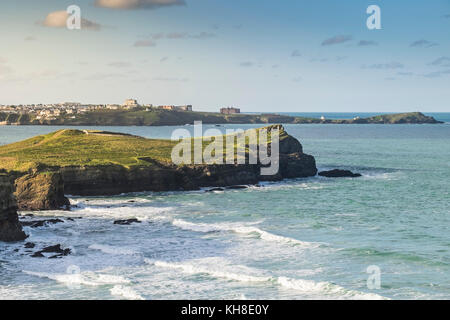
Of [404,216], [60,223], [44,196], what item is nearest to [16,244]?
[60,223]

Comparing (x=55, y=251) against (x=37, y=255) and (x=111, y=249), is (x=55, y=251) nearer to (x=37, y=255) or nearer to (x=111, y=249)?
(x=37, y=255)

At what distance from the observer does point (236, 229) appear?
43250mm

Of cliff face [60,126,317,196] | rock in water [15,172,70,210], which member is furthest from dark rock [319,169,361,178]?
rock in water [15,172,70,210]

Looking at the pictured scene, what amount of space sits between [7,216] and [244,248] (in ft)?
54.0

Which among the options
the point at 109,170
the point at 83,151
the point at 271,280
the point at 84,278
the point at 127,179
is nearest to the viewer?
the point at 271,280

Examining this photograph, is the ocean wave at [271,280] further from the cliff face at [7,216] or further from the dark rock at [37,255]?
the cliff face at [7,216]

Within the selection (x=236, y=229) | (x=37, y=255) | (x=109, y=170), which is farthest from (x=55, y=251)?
(x=109, y=170)

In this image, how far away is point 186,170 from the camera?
69500 mm

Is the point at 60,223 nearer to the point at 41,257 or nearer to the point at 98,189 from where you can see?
the point at 41,257

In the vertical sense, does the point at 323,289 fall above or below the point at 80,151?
below

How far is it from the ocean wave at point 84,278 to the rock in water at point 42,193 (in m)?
22.1

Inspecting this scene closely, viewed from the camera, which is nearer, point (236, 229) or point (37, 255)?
point (37, 255)

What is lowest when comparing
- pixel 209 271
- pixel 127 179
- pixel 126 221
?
pixel 209 271

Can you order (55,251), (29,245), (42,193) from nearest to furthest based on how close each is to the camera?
1. (55,251)
2. (29,245)
3. (42,193)
